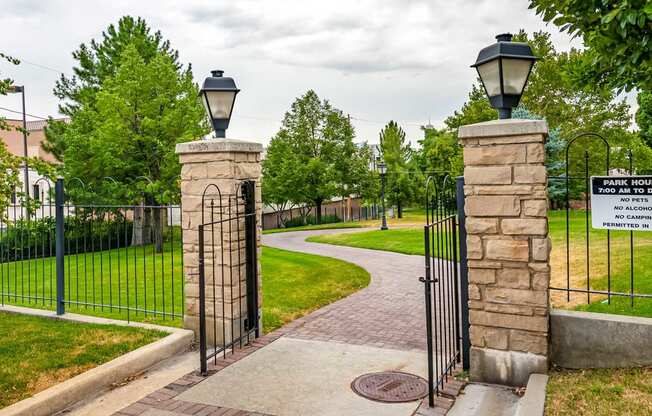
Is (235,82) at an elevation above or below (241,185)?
above

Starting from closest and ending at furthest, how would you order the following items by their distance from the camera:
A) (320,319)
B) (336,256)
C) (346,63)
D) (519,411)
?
(519,411) → (320,319) → (336,256) → (346,63)

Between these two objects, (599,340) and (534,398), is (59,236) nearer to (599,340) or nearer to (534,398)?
(534,398)

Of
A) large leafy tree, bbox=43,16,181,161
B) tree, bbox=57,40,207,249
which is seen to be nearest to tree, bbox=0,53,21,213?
tree, bbox=57,40,207,249

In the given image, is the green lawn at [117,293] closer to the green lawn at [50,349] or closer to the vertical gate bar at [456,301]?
the green lawn at [50,349]

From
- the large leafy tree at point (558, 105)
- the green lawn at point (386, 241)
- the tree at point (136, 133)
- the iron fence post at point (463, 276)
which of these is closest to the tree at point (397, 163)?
the large leafy tree at point (558, 105)

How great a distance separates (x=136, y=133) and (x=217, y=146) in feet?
42.4

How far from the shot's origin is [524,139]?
4348 millimetres

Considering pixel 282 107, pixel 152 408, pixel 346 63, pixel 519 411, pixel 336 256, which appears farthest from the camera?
pixel 282 107

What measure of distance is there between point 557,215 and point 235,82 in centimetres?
2122

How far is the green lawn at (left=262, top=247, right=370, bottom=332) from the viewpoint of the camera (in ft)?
25.3

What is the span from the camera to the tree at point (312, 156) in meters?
35.6

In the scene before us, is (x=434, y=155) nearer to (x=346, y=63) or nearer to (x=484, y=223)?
(x=346, y=63)

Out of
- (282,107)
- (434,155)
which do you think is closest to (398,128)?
(434,155)

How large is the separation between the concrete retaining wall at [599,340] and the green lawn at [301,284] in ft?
11.8
